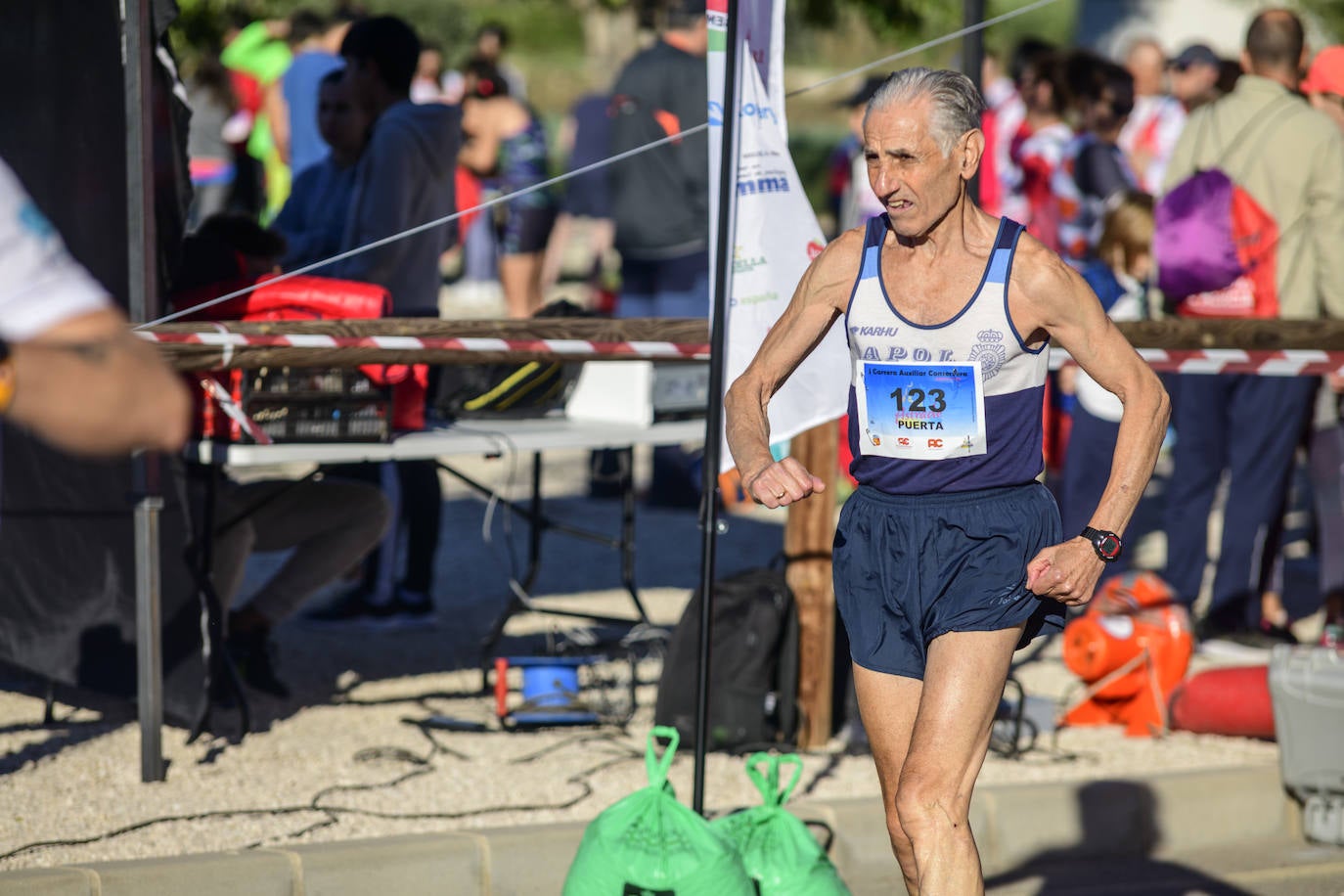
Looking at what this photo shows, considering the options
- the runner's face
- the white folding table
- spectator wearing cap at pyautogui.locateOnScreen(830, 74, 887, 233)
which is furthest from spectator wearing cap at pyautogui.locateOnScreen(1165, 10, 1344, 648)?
the runner's face

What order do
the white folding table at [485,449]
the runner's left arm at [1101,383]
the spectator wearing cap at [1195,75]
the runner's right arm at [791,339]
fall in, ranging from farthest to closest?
the spectator wearing cap at [1195,75] → the white folding table at [485,449] → the runner's right arm at [791,339] → the runner's left arm at [1101,383]

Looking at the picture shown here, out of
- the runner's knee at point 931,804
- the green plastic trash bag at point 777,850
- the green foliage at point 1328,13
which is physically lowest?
the green plastic trash bag at point 777,850

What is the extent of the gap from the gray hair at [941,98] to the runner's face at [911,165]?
1 centimetres

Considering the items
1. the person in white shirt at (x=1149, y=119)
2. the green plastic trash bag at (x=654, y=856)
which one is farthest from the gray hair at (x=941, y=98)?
the person in white shirt at (x=1149, y=119)

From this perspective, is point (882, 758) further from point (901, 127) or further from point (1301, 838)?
point (1301, 838)

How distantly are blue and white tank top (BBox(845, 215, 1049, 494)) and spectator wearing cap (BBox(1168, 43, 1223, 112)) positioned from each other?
7.00 m

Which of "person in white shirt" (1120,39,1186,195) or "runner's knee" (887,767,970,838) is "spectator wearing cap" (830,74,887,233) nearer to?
"person in white shirt" (1120,39,1186,195)

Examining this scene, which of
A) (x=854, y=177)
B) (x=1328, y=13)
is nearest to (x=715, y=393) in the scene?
(x=854, y=177)

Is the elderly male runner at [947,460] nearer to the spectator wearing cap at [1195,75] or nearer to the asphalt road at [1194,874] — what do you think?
the asphalt road at [1194,874]

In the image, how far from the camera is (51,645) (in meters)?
5.96

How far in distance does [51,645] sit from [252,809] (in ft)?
4.01

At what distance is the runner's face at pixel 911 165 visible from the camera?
12.0 feet

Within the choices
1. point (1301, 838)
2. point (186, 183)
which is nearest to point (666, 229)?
point (186, 183)

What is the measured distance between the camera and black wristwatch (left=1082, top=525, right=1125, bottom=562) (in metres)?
3.60
